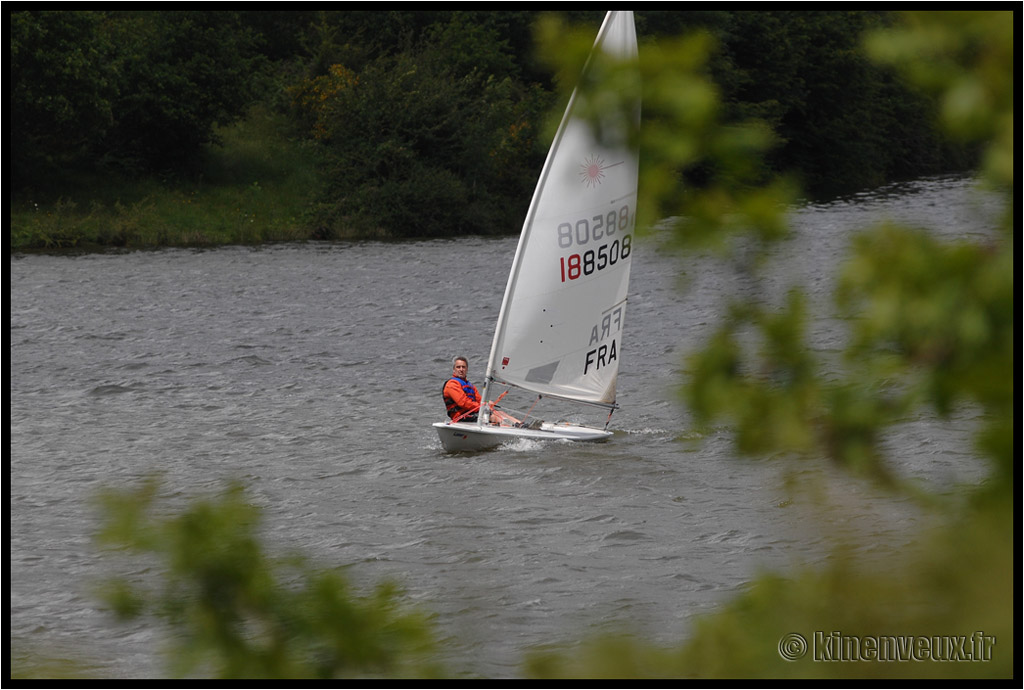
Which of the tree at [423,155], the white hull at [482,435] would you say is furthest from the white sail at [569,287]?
the tree at [423,155]

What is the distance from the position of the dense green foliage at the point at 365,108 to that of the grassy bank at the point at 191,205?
0.57 ft

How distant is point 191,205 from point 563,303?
40.7 metres

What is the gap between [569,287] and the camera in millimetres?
18297

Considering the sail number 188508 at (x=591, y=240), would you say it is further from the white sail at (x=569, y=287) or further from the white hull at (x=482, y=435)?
the white hull at (x=482, y=435)

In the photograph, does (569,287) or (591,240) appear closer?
(591,240)

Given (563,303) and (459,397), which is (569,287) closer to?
(563,303)

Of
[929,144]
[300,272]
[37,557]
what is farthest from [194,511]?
[929,144]

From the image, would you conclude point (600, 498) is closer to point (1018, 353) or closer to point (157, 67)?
point (1018, 353)

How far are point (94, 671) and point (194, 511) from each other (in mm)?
8134

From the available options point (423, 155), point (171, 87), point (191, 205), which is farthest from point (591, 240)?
point (171, 87)

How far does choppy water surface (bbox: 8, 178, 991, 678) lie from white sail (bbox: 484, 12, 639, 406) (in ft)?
3.97

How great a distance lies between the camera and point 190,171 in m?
60.3

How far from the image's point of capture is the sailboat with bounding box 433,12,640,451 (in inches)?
693

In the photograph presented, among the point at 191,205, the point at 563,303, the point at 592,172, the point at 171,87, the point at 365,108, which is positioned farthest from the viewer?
the point at 171,87
